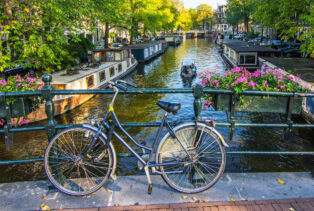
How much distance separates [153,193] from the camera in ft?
11.3

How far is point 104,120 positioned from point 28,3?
12353mm

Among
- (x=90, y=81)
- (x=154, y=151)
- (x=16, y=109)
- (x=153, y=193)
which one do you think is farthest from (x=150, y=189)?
(x=90, y=81)

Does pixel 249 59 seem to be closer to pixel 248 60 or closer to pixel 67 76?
pixel 248 60

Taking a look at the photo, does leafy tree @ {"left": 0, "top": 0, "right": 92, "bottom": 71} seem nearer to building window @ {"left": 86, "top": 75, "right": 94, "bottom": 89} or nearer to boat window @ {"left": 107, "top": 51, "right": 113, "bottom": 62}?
building window @ {"left": 86, "top": 75, "right": 94, "bottom": 89}

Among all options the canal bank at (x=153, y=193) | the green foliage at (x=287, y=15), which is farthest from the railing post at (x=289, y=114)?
the green foliage at (x=287, y=15)

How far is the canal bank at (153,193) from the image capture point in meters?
3.27

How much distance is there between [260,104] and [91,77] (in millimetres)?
16067

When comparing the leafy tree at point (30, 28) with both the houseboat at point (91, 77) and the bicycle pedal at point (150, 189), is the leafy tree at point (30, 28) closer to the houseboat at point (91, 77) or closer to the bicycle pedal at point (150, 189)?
the houseboat at point (91, 77)

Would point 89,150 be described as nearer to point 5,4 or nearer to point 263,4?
point 5,4

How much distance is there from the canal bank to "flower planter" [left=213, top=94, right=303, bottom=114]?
0.97 metres

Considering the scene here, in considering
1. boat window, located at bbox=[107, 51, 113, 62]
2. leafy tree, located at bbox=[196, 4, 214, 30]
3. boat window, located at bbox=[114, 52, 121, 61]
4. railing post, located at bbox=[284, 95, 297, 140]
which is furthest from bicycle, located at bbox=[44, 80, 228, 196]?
leafy tree, located at bbox=[196, 4, 214, 30]

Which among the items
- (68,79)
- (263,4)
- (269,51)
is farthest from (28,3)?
(269,51)

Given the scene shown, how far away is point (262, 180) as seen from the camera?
3703 millimetres

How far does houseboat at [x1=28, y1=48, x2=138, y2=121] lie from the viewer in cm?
1516
